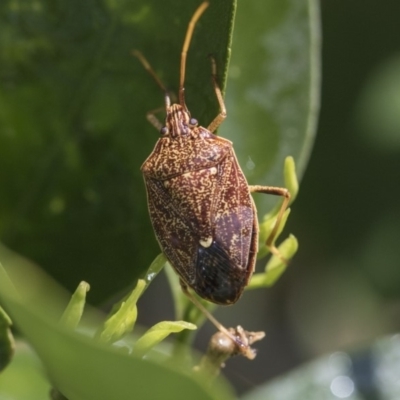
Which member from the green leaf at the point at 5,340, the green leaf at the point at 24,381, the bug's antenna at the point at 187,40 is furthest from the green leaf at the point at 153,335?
the bug's antenna at the point at 187,40

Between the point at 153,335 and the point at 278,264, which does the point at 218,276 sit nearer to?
the point at 278,264

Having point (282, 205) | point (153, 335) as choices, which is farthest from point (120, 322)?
point (282, 205)

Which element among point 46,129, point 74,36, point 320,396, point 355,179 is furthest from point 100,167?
point 355,179

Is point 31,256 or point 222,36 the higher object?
point 222,36

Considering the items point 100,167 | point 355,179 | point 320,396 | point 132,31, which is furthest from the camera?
point 355,179

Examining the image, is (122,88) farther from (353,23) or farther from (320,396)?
(353,23)

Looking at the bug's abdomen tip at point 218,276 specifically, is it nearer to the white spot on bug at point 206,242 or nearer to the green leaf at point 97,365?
the white spot on bug at point 206,242

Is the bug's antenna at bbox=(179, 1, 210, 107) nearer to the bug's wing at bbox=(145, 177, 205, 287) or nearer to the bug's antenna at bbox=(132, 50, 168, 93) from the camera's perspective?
the bug's antenna at bbox=(132, 50, 168, 93)
